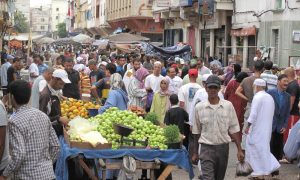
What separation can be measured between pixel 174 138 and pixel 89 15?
263ft

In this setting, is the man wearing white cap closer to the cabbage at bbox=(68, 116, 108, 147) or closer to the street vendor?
the cabbage at bbox=(68, 116, 108, 147)

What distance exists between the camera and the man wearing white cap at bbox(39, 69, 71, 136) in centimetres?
951

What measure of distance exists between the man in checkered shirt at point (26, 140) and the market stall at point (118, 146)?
6.68 ft

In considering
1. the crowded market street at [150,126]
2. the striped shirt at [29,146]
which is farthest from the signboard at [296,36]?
the striped shirt at [29,146]

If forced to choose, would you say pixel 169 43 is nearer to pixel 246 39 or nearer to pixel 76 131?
pixel 246 39

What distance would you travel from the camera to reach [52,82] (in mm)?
9758

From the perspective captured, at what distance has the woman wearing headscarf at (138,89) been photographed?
1552 centimetres

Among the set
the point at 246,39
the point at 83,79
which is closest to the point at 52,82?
the point at 83,79

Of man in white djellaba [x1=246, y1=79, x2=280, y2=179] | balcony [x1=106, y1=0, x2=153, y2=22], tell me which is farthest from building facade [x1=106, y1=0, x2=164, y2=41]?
man in white djellaba [x1=246, y1=79, x2=280, y2=179]

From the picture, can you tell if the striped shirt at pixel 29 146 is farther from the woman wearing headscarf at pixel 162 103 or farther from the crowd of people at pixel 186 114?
the woman wearing headscarf at pixel 162 103

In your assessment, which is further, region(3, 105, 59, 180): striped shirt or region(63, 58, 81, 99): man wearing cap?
region(63, 58, 81, 99): man wearing cap

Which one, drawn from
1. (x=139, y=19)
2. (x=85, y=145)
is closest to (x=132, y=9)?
(x=139, y=19)

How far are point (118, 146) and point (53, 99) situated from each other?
132cm

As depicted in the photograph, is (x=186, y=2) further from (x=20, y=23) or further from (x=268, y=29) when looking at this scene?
(x=20, y=23)
